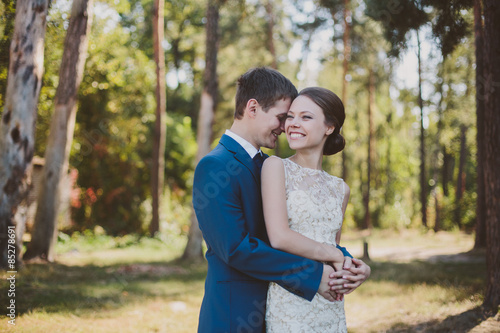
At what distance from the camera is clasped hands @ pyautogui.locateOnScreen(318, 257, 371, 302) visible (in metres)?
2.23

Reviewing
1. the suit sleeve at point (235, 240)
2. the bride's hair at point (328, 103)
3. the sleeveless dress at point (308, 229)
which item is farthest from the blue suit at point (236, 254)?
the bride's hair at point (328, 103)

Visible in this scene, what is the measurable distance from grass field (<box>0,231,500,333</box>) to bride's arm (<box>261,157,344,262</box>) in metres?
3.90

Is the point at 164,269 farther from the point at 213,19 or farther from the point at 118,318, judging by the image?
the point at 213,19

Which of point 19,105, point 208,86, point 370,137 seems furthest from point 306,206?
point 370,137

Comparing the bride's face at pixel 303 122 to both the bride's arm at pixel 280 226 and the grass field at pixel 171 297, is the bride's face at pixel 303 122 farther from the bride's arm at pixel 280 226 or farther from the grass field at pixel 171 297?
the grass field at pixel 171 297

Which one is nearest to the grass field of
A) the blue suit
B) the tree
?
the tree

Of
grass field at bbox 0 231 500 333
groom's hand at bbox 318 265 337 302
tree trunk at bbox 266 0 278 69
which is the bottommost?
grass field at bbox 0 231 500 333

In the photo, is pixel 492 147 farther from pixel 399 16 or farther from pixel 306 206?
pixel 306 206

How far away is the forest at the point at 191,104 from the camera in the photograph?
23.6 ft

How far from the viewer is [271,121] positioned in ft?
8.13

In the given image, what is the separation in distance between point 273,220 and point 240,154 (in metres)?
0.38

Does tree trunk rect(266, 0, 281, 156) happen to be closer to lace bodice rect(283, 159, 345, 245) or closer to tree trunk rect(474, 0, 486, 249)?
tree trunk rect(474, 0, 486, 249)

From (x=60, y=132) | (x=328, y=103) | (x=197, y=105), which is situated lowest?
(x=328, y=103)

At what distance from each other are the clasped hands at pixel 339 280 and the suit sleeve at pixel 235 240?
0.16ft
